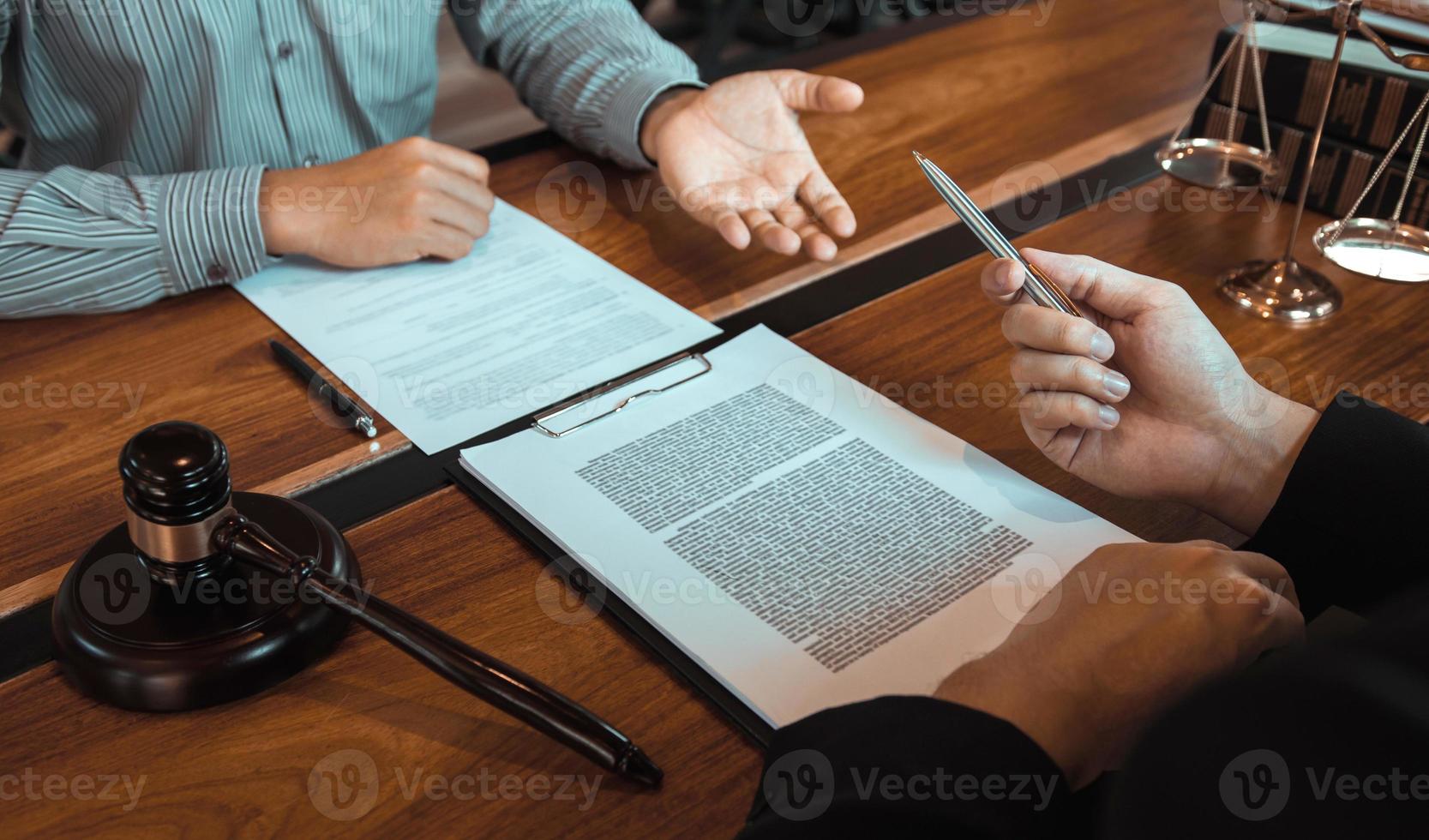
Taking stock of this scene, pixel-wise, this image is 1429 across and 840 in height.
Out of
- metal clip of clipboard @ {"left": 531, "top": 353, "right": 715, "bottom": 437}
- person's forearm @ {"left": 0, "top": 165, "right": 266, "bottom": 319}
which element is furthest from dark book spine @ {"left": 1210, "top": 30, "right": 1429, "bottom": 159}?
person's forearm @ {"left": 0, "top": 165, "right": 266, "bottom": 319}

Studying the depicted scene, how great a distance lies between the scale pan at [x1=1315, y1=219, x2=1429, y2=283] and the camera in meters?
0.96

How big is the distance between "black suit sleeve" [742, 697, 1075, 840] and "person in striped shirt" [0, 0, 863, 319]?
1.88 feet

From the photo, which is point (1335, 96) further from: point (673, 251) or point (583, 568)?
point (583, 568)

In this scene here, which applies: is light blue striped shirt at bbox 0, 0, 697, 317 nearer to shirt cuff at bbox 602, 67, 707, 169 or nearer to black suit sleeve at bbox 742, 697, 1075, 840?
shirt cuff at bbox 602, 67, 707, 169

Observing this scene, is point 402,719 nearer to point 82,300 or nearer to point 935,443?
point 935,443

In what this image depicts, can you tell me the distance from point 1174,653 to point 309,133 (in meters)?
1.23

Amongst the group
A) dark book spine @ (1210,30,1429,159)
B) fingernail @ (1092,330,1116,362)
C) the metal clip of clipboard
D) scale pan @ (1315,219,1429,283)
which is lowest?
the metal clip of clipboard

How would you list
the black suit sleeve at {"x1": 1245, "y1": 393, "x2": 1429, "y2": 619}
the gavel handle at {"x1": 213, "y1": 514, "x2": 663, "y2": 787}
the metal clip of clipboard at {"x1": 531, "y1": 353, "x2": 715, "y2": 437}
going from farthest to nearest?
the metal clip of clipboard at {"x1": 531, "y1": 353, "x2": 715, "y2": 437}
the black suit sleeve at {"x1": 1245, "y1": 393, "x2": 1429, "y2": 619}
the gavel handle at {"x1": 213, "y1": 514, "x2": 663, "y2": 787}

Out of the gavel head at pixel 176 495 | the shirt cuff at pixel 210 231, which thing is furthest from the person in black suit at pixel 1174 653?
the shirt cuff at pixel 210 231

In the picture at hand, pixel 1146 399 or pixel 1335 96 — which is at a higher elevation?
pixel 1335 96

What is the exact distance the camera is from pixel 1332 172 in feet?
3.83

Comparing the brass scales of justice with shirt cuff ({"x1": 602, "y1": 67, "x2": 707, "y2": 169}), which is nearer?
the brass scales of justice

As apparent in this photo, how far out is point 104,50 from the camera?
1234 mm

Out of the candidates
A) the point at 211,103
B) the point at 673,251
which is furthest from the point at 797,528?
the point at 211,103
